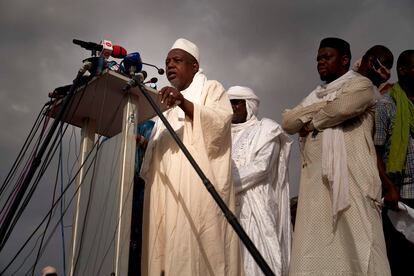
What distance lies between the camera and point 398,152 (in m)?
3.91

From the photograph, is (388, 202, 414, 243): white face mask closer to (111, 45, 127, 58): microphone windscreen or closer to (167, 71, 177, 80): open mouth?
(167, 71, 177, 80): open mouth

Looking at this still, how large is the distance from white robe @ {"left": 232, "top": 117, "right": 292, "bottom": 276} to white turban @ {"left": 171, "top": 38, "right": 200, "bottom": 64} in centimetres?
108

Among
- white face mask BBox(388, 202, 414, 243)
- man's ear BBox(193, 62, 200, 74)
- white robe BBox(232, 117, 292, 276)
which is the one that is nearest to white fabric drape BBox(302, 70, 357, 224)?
white face mask BBox(388, 202, 414, 243)

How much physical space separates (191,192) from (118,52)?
3.82 ft

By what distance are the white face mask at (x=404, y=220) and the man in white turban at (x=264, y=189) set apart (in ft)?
3.70

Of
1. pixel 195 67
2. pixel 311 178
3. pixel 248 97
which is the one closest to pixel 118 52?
pixel 195 67

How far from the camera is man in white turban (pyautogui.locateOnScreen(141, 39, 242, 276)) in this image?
11.1 ft

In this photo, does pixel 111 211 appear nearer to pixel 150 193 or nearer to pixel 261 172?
pixel 150 193

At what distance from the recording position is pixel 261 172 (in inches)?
191

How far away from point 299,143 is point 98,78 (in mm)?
1873

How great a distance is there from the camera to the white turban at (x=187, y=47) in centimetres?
455

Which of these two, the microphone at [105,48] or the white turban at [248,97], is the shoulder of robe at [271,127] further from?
the microphone at [105,48]

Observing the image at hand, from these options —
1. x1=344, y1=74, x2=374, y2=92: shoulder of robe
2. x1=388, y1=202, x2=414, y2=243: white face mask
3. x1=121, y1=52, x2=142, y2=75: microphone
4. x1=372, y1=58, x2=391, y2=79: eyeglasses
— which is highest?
x1=372, y1=58, x2=391, y2=79: eyeglasses

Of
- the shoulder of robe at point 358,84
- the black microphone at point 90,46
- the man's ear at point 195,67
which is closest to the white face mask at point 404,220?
the shoulder of robe at point 358,84
